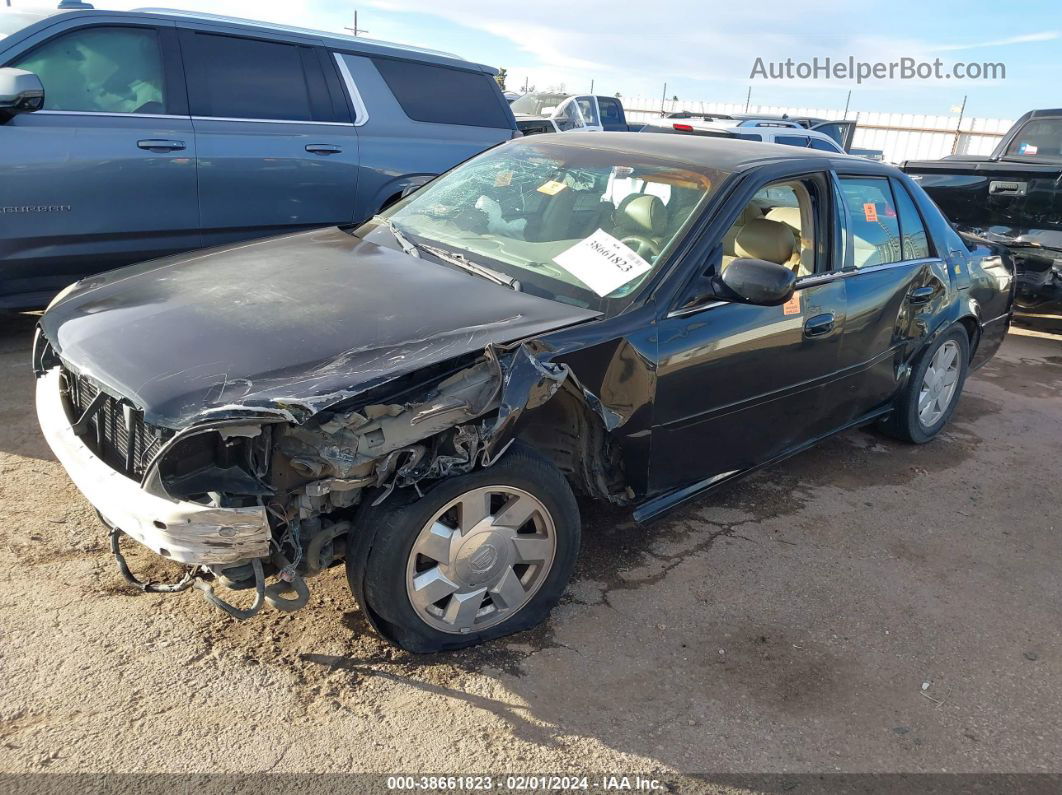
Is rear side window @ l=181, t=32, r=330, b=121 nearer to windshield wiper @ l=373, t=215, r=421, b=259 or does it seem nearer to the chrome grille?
windshield wiper @ l=373, t=215, r=421, b=259

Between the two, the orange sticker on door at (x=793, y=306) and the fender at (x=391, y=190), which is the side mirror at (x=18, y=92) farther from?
the orange sticker on door at (x=793, y=306)

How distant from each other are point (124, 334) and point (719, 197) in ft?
7.18

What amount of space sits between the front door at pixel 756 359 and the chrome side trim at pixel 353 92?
11.3 ft

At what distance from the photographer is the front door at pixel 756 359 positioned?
310 centimetres

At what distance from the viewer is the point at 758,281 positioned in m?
2.97

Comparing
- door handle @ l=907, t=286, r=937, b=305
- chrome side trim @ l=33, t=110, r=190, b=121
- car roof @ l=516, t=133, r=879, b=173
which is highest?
car roof @ l=516, t=133, r=879, b=173

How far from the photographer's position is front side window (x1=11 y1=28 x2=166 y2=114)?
4820mm

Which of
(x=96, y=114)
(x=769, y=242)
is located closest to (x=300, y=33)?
(x=96, y=114)

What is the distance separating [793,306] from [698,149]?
2.64ft

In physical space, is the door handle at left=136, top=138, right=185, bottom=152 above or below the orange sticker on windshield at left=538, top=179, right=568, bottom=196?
below

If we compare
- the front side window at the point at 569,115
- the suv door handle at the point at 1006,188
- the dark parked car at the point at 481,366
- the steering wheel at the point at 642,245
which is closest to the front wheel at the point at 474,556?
the dark parked car at the point at 481,366

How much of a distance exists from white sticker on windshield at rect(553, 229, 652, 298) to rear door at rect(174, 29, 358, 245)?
10.3ft

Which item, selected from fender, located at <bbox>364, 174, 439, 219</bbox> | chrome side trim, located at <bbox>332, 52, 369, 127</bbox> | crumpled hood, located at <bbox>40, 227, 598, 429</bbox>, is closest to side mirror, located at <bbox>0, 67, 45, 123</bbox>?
crumpled hood, located at <bbox>40, 227, 598, 429</bbox>

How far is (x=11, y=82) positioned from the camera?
439 cm
